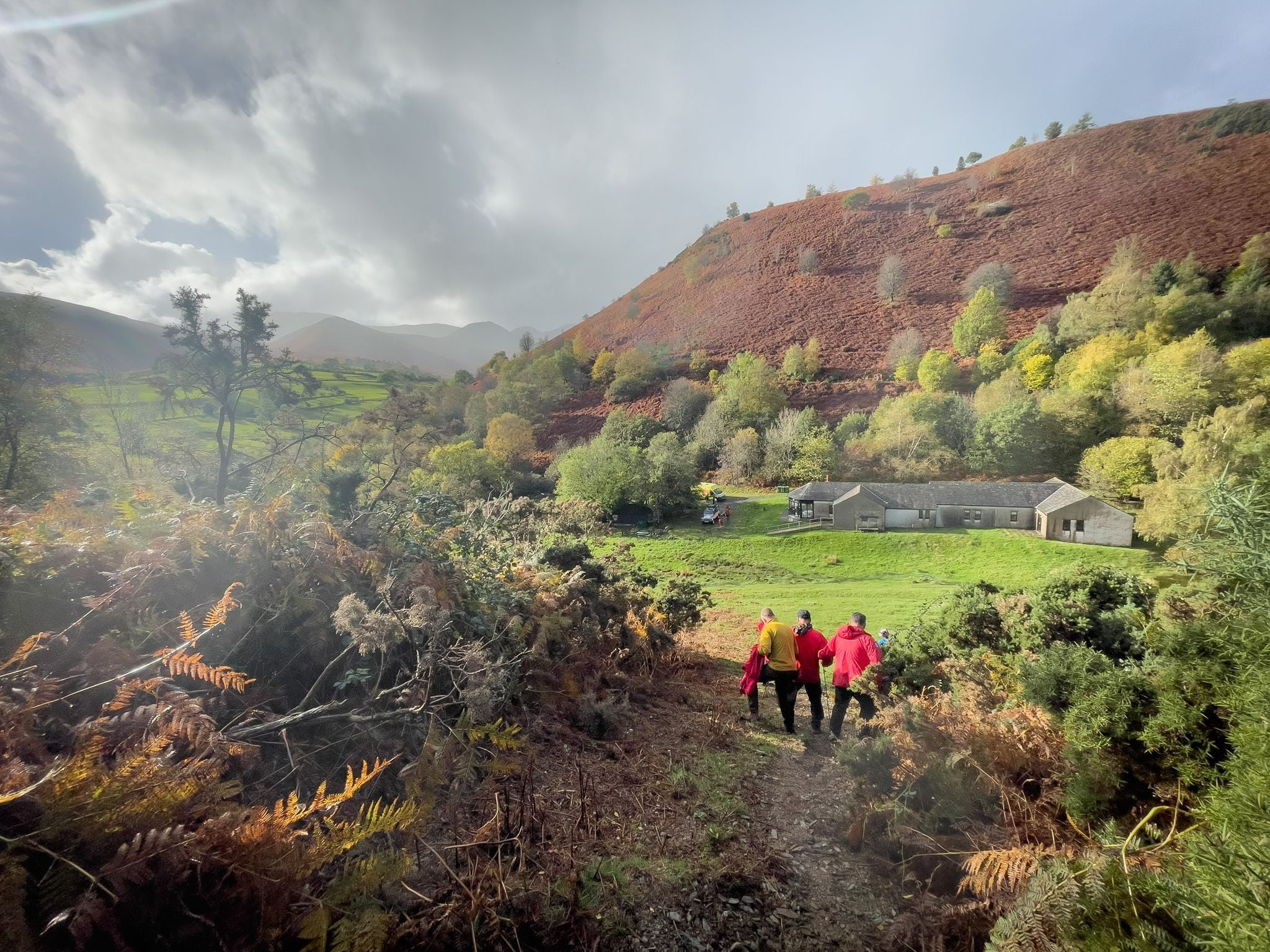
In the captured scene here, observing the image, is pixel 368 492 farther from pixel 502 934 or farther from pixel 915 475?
pixel 915 475

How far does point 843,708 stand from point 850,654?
597 mm

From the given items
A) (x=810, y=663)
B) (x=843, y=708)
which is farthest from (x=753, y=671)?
(x=843, y=708)

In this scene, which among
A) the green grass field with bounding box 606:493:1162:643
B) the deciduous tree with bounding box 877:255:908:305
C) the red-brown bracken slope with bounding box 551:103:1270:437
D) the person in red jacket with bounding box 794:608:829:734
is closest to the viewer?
the person in red jacket with bounding box 794:608:829:734

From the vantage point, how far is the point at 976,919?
2484 millimetres

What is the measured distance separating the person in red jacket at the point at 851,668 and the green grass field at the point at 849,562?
850cm

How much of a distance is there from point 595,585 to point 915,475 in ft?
112

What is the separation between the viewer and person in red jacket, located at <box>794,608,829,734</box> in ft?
18.4

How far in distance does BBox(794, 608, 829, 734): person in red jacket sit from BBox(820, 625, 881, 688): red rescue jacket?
0.39 feet

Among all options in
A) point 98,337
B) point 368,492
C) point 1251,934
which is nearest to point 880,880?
point 1251,934

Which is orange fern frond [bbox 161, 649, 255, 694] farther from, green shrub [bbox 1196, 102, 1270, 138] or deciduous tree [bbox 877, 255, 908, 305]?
green shrub [bbox 1196, 102, 1270, 138]

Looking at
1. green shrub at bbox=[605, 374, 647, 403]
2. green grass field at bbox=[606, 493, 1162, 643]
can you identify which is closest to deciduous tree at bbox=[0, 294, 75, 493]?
green grass field at bbox=[606, 493, 1162, 643]

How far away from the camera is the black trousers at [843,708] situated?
5305 millimetres

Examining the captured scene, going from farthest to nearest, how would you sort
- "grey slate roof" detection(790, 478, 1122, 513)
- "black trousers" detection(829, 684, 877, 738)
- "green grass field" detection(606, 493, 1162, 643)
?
"grey slate roof" detection(790, 478, 1122, 513), "green grass field" detection(606, 493, 1162, 643), "black trousers" detection(829, 684, 877, 738)

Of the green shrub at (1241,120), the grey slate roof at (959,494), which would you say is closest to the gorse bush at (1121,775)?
the grey slate roof at (959,494)
